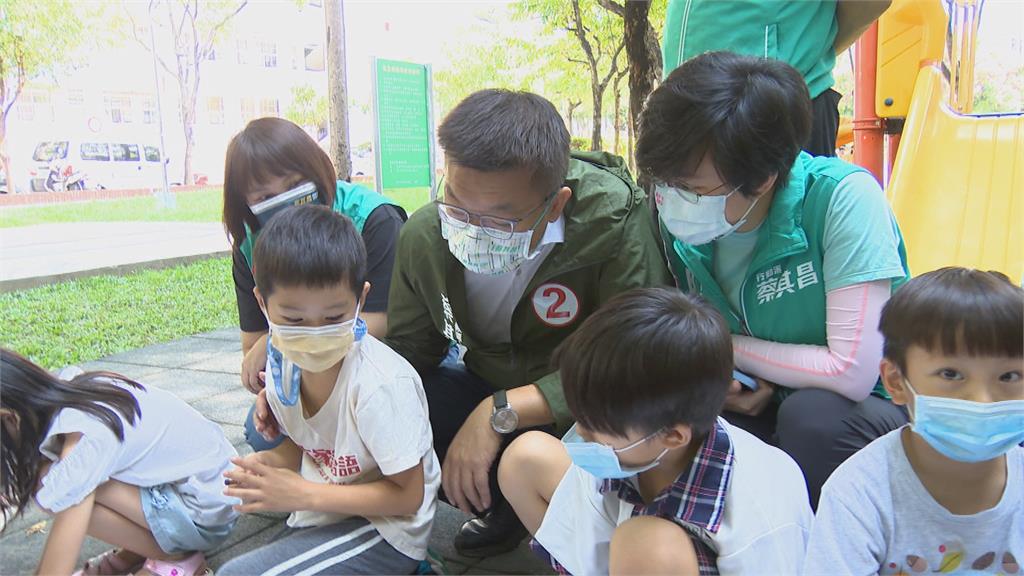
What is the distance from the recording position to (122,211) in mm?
10625

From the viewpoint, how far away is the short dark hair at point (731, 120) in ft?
4.86

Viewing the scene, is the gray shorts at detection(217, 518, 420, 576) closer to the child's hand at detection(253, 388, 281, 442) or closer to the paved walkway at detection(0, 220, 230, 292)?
the child's hand at detection(253, 388, 281, 442)

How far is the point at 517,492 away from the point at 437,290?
0.59 m

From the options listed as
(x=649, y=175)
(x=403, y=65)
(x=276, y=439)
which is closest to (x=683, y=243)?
(x=649, y=175)

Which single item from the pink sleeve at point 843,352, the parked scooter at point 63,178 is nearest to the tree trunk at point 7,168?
the parked scooter at point 63,178

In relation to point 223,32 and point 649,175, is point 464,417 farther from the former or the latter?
point 223,32

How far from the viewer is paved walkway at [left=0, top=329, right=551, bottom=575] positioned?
1954mm

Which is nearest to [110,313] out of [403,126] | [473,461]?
[403,126]

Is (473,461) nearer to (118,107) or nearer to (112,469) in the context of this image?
(112,469)

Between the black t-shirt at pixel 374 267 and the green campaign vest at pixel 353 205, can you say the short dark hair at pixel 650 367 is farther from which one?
the green campaign vest at pixel 353 205

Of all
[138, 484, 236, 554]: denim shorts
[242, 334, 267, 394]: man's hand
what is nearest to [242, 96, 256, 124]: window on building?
[242, 334, 267, 394]: man's hand

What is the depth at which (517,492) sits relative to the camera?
1.58 meters

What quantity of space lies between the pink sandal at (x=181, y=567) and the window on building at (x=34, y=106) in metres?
7.40

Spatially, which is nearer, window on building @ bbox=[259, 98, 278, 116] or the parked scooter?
the parked scooter
